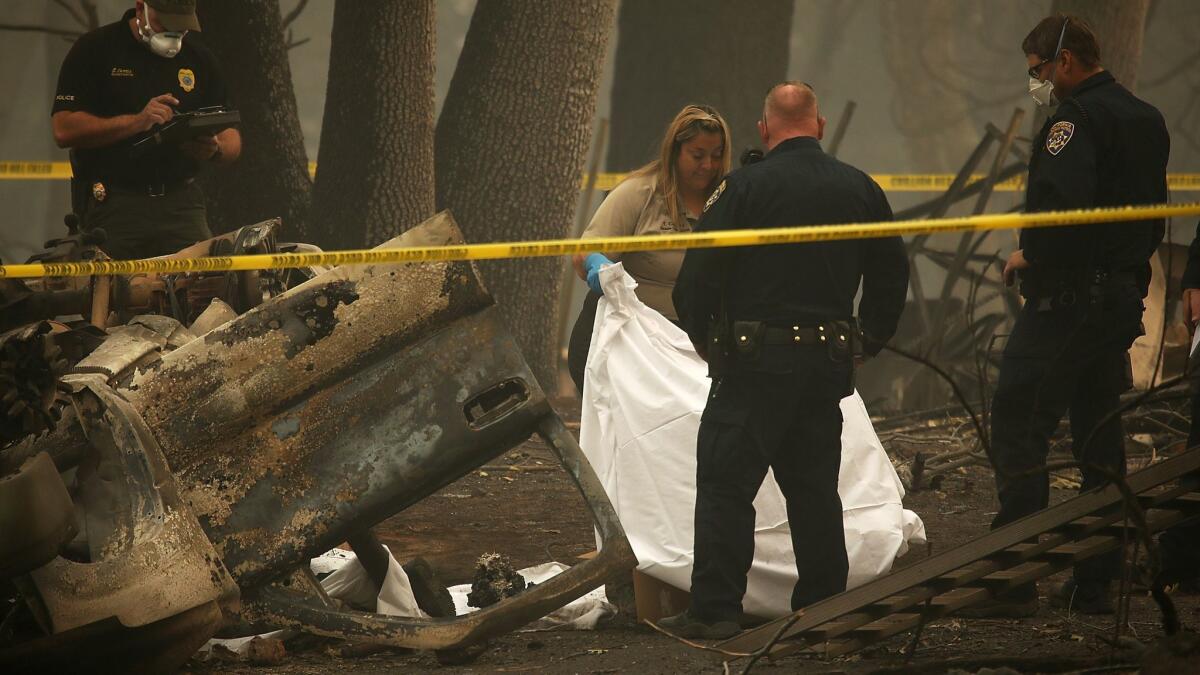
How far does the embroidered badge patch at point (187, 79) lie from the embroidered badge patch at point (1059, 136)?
333 centimetres

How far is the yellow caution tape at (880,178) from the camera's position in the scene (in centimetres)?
762

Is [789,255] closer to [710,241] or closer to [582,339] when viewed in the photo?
[710,241]

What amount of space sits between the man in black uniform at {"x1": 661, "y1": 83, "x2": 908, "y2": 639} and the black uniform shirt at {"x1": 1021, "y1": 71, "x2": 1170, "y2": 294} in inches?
21.2

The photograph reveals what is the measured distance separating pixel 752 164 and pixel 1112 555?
1.79 m

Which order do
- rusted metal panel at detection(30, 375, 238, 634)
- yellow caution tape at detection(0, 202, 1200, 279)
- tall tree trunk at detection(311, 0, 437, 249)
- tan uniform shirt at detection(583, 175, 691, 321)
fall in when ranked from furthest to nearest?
tall tree trunk at detection(311, 0, 437, 249) → tan uniform shirt at detection(583, 175, 691, 321) → yellow caution tape at detection(0, 202, 1200, 279) → rusted metal panel at detection(30, 375, 238, 634)

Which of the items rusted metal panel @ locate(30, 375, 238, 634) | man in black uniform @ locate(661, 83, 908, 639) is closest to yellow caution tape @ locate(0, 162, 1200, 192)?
man in black uniform @ locate(661, 83, 908, 639)

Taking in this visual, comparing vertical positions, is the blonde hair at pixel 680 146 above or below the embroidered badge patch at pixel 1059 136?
below

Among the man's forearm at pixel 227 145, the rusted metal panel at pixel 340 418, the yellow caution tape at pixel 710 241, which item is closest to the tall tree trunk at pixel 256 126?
the man's forearm at pixel 227 145

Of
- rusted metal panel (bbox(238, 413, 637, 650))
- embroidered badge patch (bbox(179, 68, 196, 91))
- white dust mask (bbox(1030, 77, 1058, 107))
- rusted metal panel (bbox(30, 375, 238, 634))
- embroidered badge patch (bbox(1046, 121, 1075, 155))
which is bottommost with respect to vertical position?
rusted metal panel (bbox(238, 413, 637, 650))

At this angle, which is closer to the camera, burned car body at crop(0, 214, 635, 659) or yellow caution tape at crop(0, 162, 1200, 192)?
burned car body at crop(0, 214, 635, 659)

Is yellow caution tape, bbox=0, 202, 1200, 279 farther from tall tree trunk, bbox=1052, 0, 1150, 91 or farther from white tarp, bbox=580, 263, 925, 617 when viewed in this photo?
tall tree trunk, bbox=1052, 0, 1150, 91

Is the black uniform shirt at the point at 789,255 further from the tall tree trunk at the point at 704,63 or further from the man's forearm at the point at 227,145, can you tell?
the tall tree trunk at the point at 704,63

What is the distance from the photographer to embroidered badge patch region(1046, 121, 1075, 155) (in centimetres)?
467

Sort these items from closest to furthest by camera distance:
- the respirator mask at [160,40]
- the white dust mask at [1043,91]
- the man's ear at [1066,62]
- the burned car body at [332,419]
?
1. the burned car body at [332,419]
2. the man's ear at [1066,62]
3. the white dust mask at [1043,91]
4. the respirator mask at [160,40]
